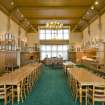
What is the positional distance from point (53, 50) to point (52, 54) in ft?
1.96

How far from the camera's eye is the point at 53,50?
1218 inches

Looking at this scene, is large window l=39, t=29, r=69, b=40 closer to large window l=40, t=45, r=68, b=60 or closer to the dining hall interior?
the dining hall interior

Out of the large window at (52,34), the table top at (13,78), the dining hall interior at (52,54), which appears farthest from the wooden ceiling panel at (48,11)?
the table top at (13,78)

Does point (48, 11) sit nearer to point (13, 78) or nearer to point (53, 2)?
point (53, 2)

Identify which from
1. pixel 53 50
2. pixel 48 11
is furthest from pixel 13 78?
pixel 53 50

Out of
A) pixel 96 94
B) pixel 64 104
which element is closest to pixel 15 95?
pixel 64 104

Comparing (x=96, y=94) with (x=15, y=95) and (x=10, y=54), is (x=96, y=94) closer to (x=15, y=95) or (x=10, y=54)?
(x=15, y=95)

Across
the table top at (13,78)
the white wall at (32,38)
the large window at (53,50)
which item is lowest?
the table top at (13,78)

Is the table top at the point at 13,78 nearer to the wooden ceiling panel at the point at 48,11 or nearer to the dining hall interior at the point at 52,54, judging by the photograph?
the dining hall interior at the point at 52,54

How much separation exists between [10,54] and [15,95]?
36.0ft

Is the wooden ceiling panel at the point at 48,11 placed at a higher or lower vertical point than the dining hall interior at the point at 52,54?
higher

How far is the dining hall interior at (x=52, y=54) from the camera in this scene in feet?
21.6

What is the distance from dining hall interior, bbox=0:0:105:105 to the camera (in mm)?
6574

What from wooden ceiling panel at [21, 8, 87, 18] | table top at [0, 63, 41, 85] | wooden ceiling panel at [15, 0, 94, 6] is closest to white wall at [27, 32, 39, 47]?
wooden ceiling panel at [21, 8, 87, 18]
